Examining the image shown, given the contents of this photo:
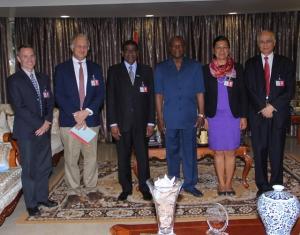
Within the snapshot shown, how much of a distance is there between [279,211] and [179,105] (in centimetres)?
200

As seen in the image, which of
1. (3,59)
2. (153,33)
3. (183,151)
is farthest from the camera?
(153,33)

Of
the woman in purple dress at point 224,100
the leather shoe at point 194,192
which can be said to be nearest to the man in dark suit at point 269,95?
the woman in purple dress at point 224,100

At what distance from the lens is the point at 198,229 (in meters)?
2.34

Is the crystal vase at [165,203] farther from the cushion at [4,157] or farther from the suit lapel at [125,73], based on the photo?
the cushion at [4,157]

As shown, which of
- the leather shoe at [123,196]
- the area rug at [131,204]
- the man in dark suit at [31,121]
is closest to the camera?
the man in dark suit at [31,121]

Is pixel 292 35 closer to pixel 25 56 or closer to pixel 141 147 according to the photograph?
pixel 141 147

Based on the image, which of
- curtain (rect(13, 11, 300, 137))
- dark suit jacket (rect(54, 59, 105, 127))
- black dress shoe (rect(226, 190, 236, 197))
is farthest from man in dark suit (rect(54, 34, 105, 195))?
curtain (rect(13, 11, 300, 137))

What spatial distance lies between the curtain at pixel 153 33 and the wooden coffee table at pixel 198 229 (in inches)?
197

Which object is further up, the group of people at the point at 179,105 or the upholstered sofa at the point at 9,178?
the group of people at the point at 179,105

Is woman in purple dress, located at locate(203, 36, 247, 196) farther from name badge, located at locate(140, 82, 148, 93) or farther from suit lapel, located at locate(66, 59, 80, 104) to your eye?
suit lapel, located at locate(66, 59, 80, 104)

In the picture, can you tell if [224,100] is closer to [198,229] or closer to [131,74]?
[131,74]

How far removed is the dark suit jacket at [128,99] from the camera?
3861 mm

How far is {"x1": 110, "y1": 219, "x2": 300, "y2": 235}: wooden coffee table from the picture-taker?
7.54ft

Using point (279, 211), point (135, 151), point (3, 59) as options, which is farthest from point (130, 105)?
point (3, 59)
